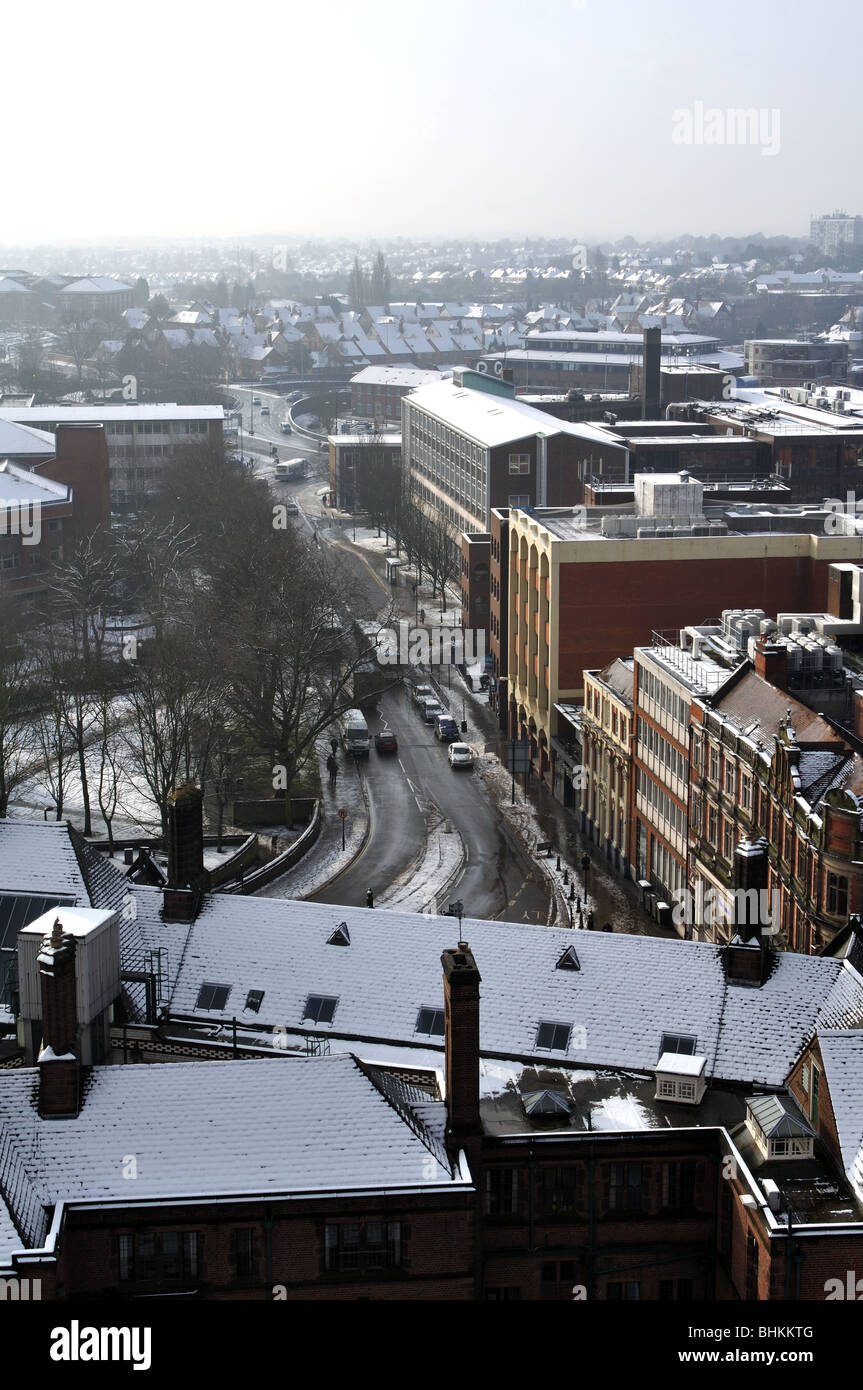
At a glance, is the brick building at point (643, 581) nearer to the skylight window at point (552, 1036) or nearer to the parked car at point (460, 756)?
the parked car at point (460, 756)

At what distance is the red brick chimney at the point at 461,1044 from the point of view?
26.4m

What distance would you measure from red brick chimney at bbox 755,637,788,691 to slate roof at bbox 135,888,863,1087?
17.0 m

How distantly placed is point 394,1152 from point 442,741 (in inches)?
2143

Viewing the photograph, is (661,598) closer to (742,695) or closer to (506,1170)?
(742,695)

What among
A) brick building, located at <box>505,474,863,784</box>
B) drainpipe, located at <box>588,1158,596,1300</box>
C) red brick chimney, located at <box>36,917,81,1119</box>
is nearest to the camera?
red brick chimney, located at <box>36,917,81,1119</box>

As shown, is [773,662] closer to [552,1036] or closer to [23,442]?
[552,1036]

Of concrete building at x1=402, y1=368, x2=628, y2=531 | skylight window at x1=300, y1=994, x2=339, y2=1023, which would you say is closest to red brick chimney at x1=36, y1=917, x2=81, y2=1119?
skylight window at x1=300, y1=994, x2=339, y2=1023

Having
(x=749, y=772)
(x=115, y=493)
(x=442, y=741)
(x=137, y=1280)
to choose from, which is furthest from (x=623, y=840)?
(x=115, y=493)

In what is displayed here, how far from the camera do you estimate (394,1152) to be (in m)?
26.3

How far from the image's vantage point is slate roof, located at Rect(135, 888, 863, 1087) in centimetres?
3198

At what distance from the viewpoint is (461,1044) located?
2664 cm

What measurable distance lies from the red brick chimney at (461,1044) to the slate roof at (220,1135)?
0.68 meters

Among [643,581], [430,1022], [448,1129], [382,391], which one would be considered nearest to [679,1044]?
[430,1022]

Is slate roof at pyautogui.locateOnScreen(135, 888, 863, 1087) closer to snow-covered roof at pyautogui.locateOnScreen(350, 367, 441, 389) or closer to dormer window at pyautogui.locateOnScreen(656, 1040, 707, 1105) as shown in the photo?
dormer window at pyautogui.locateOnScreen(656, 1040, 707, 1105)
